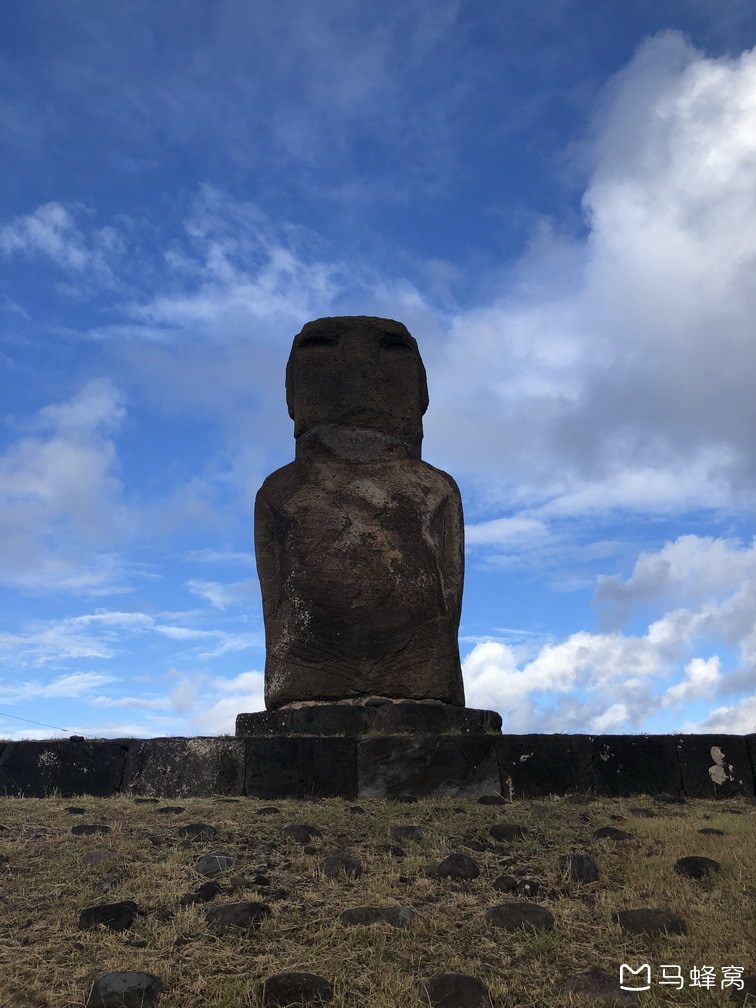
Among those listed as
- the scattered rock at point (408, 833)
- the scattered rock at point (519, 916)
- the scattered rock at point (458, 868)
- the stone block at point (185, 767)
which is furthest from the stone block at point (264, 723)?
the scattered rock at point (519, 916)

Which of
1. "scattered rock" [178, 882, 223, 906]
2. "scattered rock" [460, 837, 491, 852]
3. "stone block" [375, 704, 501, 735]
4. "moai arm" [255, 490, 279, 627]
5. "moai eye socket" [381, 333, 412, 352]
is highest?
"moai eye socket" [381, 333, 412, 352]

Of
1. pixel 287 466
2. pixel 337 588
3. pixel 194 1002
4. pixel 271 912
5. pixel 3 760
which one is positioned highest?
pixel 287 466

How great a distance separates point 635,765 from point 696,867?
2743mm

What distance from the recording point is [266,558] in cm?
903

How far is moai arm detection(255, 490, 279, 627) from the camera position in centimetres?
891

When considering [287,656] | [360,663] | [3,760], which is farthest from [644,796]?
[3,760]

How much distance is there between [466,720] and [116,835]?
3458mm

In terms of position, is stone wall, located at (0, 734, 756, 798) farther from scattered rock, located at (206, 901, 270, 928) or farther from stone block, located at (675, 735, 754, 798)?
scattered rock, located at (206, 901, 270, 928)

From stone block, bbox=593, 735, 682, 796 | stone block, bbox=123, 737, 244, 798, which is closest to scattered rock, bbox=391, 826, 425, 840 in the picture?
stone block, bbox=123, 737, 244, 798

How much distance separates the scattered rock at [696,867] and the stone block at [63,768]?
4.65 m

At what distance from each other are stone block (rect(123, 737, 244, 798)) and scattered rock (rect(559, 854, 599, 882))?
10.1 feet

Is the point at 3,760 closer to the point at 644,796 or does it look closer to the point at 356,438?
the point at 356,438

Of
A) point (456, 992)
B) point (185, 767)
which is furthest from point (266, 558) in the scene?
point (456, 992)

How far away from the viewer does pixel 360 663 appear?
27.3ft
